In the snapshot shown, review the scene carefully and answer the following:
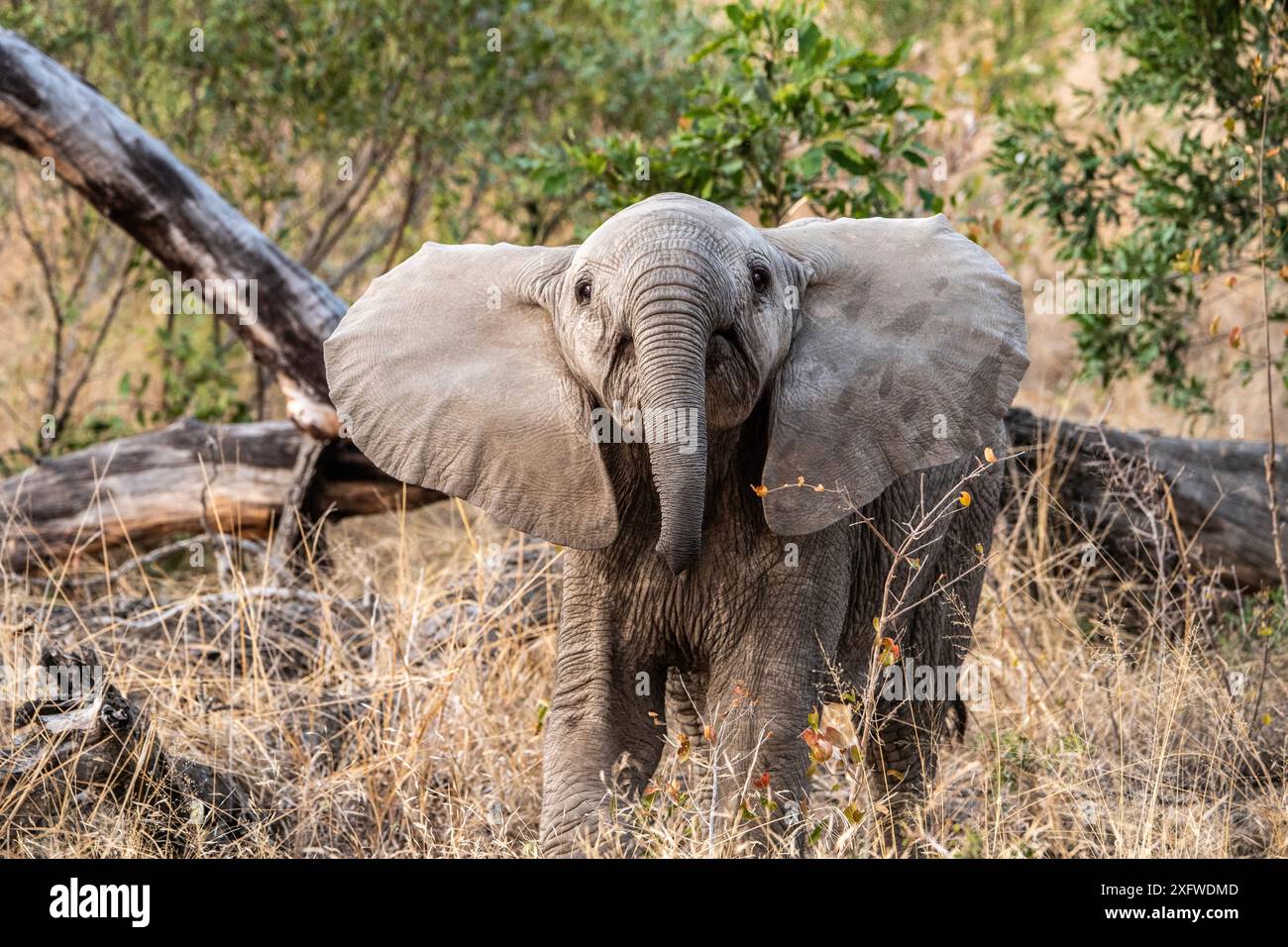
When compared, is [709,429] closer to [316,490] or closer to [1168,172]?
[316,490]

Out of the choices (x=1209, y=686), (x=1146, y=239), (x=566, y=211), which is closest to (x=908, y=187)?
(x=566, y=211)

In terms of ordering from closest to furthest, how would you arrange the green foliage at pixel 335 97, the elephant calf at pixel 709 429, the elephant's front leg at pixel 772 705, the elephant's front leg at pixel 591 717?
the elephant calf at pixel 709 429
the elephant's front leg at pixel 772 705
the elephant's front leg at pixel 591 717
the green foliage at pixel 335 97

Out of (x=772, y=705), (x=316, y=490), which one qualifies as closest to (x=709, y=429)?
(x=772, y=705)

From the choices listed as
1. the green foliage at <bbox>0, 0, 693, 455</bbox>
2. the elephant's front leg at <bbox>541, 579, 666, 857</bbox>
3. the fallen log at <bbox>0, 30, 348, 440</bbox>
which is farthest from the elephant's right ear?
the green foliage at <bbox>0, 0, 693, 455</bbox>

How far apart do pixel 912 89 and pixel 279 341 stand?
22.3 ft

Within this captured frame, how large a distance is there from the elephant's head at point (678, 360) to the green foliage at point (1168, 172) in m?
2.96

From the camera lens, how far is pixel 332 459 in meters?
6.92

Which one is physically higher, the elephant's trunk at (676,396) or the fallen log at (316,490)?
the fallen log at (316,490)

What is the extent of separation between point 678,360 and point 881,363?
0.85 meters

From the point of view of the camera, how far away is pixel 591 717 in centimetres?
402

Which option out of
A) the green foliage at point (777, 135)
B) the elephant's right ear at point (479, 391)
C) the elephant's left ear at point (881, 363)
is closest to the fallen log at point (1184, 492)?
the green foliage at point (777, 135)

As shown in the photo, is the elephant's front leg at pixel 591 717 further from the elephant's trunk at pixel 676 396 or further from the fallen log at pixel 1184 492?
the fallen log at pixel 1184 492

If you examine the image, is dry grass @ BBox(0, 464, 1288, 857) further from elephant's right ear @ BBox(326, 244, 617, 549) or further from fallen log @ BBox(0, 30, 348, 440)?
fallen log @ BBox(0, 30, 348, 440)

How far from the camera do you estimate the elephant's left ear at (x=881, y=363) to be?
3773 millimetres
